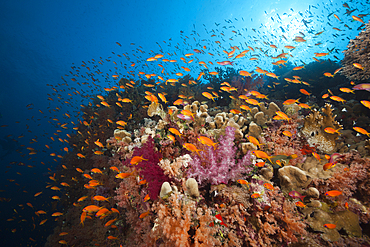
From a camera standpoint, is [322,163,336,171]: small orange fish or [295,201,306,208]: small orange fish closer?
[295,201,306,208]: small orange fish

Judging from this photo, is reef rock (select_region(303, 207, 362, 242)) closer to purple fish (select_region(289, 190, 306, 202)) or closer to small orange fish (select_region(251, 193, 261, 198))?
purple fish (select_region(289, 190, 306, 202))

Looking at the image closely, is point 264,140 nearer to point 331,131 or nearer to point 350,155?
point 331,131

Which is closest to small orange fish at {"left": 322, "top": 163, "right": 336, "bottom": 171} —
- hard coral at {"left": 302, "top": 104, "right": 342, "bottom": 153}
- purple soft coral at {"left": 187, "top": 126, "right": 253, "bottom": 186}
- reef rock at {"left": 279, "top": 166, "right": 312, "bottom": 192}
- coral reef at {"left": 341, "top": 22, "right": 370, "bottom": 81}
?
reef rock at {"left": 279, "top": 166, "right": 312, "bottom": 192}

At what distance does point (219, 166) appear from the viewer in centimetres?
287

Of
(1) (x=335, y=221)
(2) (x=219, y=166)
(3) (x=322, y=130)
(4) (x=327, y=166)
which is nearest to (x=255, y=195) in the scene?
(2) (x=219, y=166)

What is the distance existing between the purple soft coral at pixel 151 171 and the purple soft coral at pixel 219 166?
0.64m

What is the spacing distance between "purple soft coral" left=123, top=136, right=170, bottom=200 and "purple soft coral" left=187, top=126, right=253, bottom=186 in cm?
64

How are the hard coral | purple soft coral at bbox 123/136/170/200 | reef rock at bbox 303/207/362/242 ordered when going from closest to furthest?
reef rock at bbox 303/207/362/242 < purple soft coral at bbox 123/136/170/200 < the hard coral

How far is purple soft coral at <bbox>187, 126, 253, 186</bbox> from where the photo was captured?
276cm

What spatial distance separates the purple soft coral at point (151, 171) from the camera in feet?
8.83

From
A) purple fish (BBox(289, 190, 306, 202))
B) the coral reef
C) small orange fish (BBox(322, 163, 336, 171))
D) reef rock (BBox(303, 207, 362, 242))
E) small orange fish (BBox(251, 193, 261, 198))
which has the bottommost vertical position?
reef rock (BBox(303, 207, 362, 242))

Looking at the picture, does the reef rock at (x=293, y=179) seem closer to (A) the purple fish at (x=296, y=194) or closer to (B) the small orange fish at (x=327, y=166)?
(A) the purple fish at (x=296, y=194)

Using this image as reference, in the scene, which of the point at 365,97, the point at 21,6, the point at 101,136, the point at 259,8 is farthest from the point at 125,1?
the point at 365,97

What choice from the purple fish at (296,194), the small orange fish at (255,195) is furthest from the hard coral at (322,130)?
the small orange fish at (255,195)
